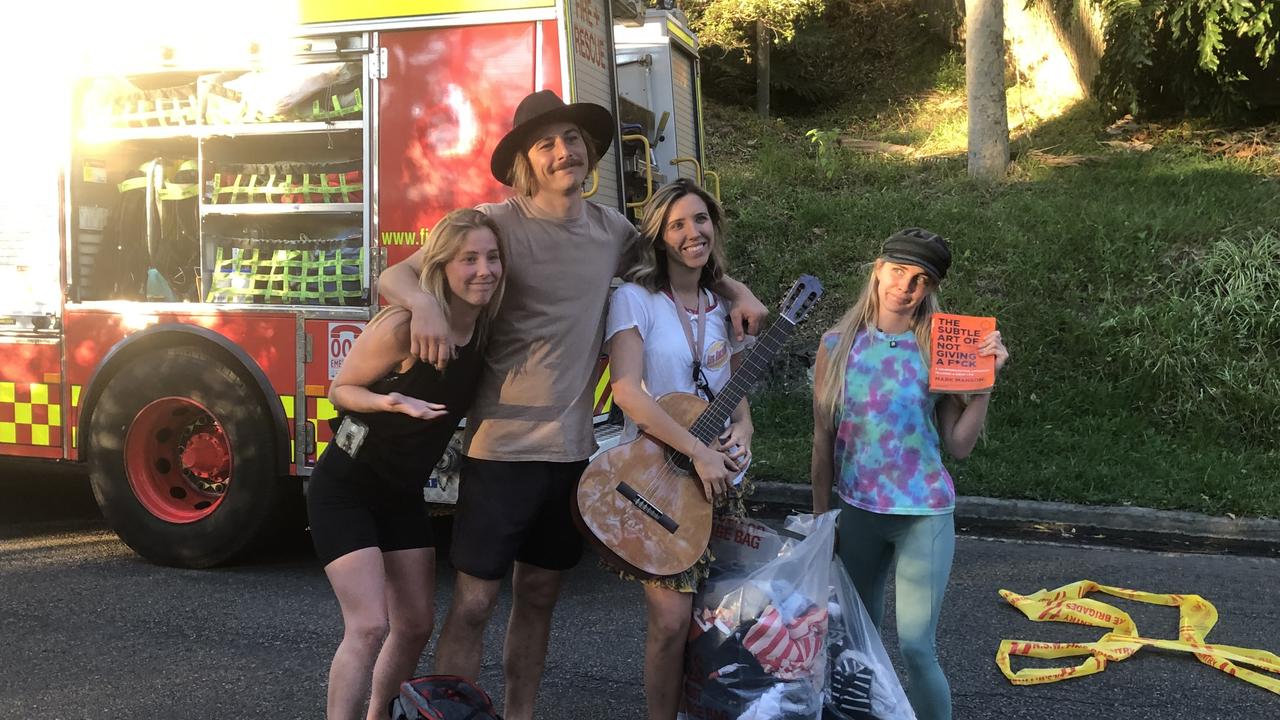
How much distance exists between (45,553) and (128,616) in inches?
54.3

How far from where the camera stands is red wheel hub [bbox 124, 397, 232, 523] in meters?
5.41

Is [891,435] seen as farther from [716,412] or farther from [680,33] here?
[680,33]

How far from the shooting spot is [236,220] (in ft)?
17.9

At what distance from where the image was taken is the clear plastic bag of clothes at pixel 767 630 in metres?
2.78

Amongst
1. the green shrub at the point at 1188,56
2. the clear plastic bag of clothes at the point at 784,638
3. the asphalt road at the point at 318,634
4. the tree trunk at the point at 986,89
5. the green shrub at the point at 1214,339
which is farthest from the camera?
the tree trunk at the point at 986,89

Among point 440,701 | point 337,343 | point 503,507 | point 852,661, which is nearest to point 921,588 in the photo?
point 852,661

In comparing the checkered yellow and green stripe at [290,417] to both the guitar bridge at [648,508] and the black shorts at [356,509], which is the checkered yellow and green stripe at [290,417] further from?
the guitar bridge at [648,508]

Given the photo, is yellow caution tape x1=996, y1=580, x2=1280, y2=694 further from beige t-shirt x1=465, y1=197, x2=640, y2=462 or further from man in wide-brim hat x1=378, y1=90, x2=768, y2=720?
beige t-shirt x1=465, y1=197, x2=640, y2=462

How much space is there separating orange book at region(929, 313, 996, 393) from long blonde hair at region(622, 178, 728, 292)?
2.17ft

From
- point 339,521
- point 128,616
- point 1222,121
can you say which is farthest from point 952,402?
point 1222,121

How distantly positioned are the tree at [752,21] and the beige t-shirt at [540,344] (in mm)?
12945

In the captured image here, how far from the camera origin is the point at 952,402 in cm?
289

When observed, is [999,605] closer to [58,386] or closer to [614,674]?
[614,674]

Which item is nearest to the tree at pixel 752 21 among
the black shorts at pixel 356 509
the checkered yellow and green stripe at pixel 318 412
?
the checkered yellow and green stripe at pixel 318 412
